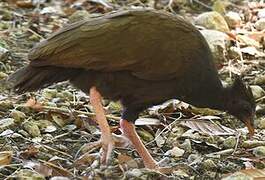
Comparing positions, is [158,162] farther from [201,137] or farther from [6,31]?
[6,31]

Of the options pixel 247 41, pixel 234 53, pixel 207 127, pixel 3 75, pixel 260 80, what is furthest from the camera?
pixel 247 41

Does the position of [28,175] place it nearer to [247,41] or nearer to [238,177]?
[238,177]

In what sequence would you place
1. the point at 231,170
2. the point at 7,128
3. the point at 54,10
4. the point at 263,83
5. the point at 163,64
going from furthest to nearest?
the point at 54,10, the point at 263,83, the point at 7,128, the point at 231,170, the point at 163,64

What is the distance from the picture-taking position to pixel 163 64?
12.2ft

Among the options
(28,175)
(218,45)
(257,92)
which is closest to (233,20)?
(218,45)

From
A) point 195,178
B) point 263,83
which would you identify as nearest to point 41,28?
point 263,83

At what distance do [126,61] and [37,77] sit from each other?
0.47 metres

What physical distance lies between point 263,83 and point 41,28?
198 centimetres

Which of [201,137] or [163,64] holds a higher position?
[163,64]

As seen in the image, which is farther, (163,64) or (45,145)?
(45,145)

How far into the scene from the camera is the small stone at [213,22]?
20.1ft

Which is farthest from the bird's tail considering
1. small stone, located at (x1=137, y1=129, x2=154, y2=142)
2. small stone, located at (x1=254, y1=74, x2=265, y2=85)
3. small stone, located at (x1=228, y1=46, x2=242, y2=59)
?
small stone, located at (x1=228, y1=46, x2=242, y2=59)

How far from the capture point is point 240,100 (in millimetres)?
4098

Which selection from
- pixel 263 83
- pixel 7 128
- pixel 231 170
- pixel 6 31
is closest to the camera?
pixel 231 170
